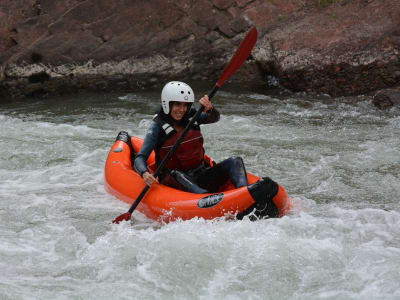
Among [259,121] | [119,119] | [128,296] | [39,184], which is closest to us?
[128,296]

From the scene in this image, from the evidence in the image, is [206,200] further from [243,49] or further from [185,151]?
[243,49]

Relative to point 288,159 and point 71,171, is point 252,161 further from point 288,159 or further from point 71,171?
point 71,171

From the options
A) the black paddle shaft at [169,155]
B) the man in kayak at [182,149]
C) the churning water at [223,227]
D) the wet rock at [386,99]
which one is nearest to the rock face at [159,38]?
the wet rock at [386,99]

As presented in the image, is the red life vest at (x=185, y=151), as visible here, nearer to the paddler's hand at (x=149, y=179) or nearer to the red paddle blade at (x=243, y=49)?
the paddler's hand at (x=149, y=179)

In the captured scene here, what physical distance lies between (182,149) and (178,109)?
32cm

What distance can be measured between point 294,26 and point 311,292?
6.92m

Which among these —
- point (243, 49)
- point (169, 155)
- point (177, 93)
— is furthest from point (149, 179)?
point (243, 49)

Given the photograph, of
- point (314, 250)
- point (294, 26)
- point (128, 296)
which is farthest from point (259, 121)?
point (128, 296)

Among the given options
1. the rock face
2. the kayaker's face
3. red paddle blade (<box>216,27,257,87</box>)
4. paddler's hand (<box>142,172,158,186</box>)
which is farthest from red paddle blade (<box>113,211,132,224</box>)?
the rock face

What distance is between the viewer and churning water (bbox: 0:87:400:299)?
11.5ft

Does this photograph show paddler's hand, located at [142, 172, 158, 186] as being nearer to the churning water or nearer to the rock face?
the churning water

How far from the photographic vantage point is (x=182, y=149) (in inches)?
183

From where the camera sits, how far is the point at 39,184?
5586mm

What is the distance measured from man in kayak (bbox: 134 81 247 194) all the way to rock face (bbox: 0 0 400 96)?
4.93 meters
